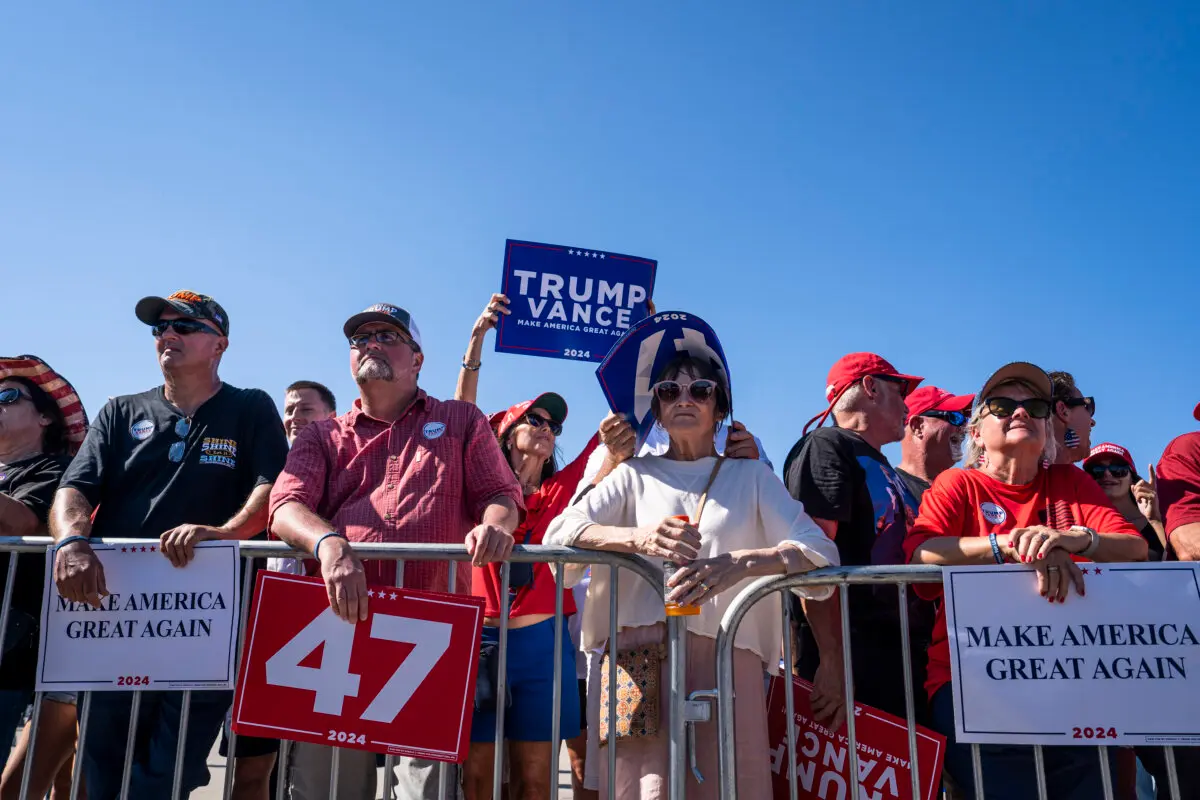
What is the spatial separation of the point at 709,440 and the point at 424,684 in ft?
4.48

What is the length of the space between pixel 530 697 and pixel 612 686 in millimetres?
879

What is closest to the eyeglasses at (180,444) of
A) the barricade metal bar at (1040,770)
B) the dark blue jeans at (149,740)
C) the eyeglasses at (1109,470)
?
the dark blue jeans at (149,740)

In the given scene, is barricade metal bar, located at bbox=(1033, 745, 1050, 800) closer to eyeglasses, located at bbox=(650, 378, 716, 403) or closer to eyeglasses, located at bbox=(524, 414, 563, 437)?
eyeglasses, located at bbox=(650, 378, 716, 403)

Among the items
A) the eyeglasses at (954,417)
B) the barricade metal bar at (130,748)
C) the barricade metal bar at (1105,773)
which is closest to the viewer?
the barricade metal bar at (1105,773)

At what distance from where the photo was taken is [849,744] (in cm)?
299

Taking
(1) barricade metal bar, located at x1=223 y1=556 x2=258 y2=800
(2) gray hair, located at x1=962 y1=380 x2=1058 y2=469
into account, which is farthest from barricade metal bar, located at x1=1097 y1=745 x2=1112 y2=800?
(1) barricade metal bar, located at x1=223 y1=556 x2=258 y2=800

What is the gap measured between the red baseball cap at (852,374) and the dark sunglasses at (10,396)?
385cm

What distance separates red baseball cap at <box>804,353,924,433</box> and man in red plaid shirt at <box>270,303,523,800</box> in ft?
5.27

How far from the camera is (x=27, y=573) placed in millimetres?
3861

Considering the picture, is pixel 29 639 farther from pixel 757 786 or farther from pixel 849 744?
pixel 849 744

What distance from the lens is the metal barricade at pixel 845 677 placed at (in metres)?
2.88

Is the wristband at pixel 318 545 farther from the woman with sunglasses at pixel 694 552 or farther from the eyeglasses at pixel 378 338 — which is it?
the eyeglasses at pixel 378 338

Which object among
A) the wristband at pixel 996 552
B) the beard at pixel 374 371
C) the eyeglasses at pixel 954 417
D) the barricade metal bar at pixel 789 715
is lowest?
the barricade metal bar at pixel 789 715

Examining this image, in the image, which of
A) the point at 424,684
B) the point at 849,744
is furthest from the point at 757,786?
the point at 424,684
